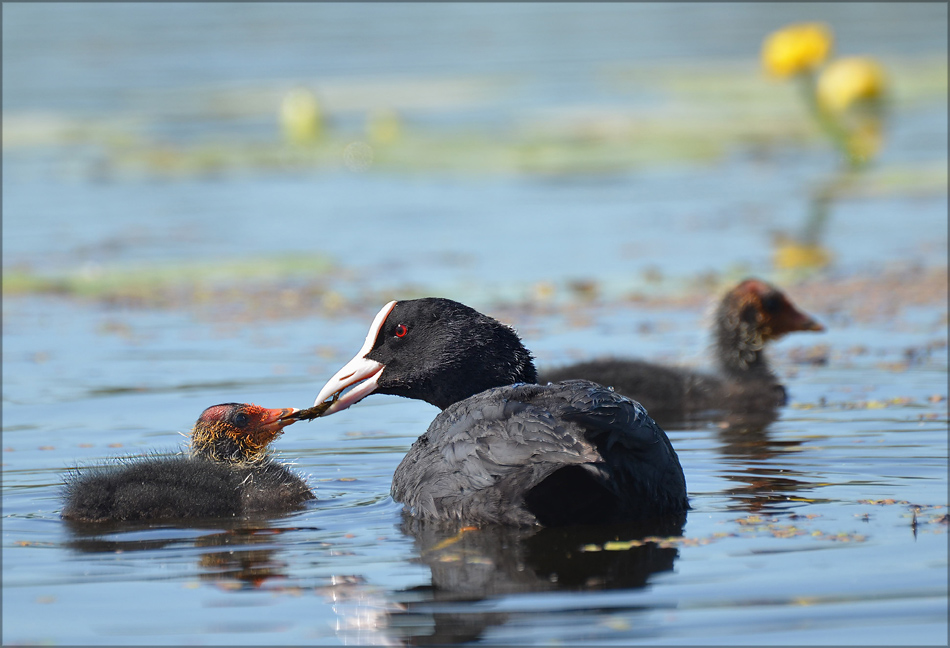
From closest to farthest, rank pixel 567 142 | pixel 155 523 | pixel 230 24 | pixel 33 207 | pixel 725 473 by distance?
pixel 155 523, pixel 725 473, pixel 33 207, pixel 567 142, pixel 230 24

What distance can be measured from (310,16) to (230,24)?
109 inches

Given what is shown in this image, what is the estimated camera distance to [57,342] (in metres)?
10.2

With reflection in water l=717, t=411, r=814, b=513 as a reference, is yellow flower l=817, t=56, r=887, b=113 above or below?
above

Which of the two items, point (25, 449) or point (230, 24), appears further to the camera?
point (230, 24)

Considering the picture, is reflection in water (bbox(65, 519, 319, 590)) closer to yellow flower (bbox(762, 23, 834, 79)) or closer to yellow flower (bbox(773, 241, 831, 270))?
yellow flower (bbox(773, 241, 831, 270))

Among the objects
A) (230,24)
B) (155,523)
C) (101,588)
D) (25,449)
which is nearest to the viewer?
(101,588)

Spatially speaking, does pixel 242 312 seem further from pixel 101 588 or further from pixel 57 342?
pixel 101 588

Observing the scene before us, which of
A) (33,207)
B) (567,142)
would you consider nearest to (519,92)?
(567,142)

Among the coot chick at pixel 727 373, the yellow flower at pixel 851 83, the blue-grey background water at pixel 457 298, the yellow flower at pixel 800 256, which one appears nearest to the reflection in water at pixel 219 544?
the blue-grey background water at pixel 457 298

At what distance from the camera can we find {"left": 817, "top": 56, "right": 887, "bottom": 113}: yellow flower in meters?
17.1

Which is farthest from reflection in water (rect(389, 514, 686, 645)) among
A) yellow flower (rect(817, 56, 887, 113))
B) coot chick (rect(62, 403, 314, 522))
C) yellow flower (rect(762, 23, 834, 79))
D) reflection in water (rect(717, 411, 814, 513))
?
yellow flower (rect(817, 56, 887, 113))

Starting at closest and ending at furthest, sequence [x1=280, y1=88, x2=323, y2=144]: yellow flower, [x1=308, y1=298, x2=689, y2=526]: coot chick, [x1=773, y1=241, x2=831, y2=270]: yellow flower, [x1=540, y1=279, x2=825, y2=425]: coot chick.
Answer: [x1=308, y1=298, x2=689, y2=526]: coot chick
[x1=540, y1=279, x2=825, y2=425]: coot chick
[x1=773, y1=241, x2=831, y2=270]: yellow flower
[x1=280, y1=88, x2=323, y2=144]: yellow flower

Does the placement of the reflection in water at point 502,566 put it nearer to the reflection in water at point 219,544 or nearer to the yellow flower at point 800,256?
the reflection in water at point 219,544

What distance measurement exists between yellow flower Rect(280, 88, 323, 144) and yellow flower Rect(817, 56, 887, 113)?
639cm
